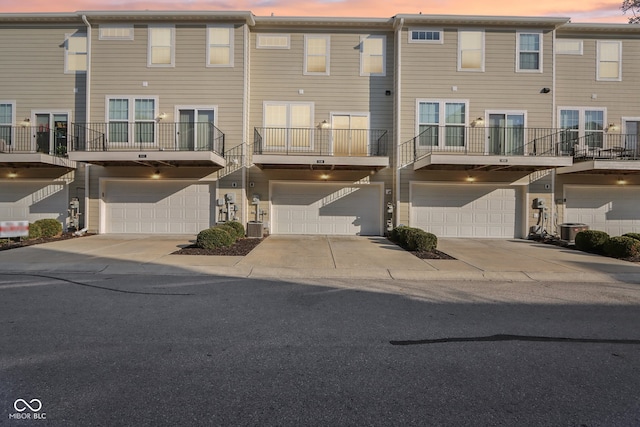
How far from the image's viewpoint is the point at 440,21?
14.1 metres

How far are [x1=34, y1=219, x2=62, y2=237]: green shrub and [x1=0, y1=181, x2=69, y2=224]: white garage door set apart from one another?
139 centimetres

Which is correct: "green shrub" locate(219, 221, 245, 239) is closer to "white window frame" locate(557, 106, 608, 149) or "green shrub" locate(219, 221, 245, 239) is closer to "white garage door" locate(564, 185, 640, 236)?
"white garage door" locate(564, 185, 640, 236)

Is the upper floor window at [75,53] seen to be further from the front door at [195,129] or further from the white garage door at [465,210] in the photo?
the white garage door at [465,210]

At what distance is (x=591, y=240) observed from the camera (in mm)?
11078

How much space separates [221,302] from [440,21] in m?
13.8

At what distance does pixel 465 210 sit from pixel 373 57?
7292 mm

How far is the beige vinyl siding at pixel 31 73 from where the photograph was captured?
47.2 ft

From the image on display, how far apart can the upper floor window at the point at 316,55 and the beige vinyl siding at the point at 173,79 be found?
2.98m

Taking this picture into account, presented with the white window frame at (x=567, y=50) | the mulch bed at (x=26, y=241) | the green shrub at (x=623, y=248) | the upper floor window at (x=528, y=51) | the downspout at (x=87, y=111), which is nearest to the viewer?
the green shrub at (x=623, y=248)

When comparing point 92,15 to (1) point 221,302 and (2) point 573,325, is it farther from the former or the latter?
(2) point 573,325

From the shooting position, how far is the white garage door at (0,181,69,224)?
1452 cm

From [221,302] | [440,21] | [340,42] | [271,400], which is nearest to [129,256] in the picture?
[221,302]

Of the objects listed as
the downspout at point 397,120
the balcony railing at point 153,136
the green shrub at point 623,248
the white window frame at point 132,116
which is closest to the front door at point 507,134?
the downspout at point 397,120

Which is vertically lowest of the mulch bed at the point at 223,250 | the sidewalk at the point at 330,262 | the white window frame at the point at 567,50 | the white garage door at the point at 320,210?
the sidewalk at the point at 330,262
